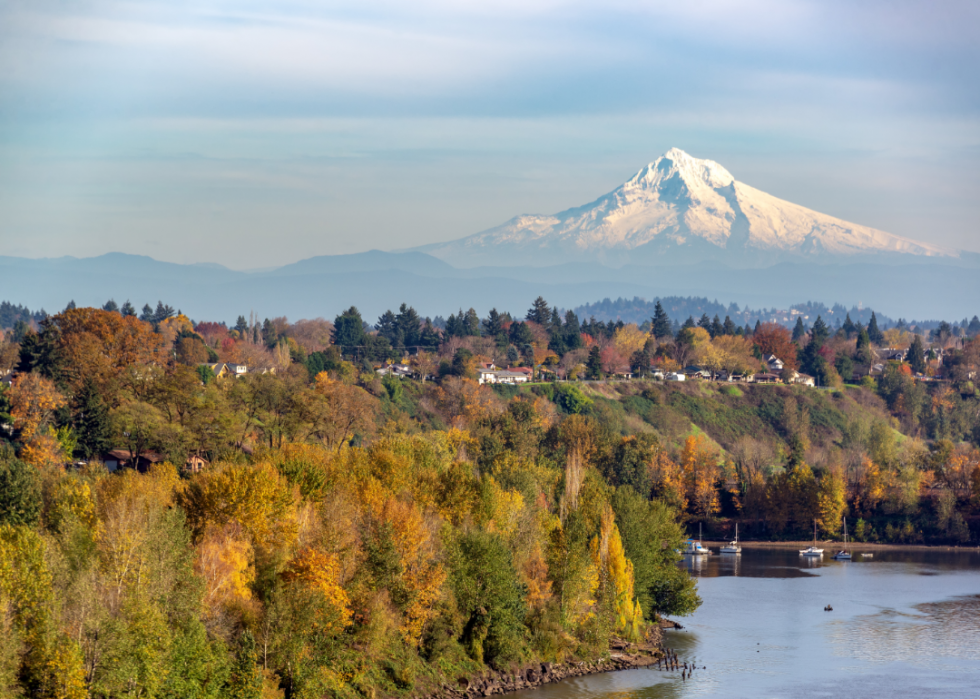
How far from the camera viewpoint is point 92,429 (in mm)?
70812

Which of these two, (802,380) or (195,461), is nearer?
(195,461)

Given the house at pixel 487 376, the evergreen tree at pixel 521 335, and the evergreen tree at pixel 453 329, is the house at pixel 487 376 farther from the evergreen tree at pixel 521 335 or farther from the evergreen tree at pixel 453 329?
the evergreen tree at pixel 453 329

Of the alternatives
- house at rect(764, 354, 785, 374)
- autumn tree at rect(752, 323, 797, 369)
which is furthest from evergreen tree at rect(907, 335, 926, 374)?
house at rect(764, 354, 785, 374)

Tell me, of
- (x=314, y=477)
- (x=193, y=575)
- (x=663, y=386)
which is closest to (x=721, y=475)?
(x=663, y=386)

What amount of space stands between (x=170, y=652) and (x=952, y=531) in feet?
267

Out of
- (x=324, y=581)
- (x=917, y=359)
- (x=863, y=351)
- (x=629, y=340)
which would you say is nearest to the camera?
(x=324, y=581)

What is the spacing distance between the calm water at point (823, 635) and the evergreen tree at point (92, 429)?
35.4m

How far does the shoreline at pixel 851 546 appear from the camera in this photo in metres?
97.2

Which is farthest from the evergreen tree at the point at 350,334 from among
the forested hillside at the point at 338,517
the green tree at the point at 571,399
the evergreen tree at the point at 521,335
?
the green tree at the point at 571,399

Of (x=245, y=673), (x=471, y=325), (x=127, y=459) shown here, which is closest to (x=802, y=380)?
(x=471, y=325)

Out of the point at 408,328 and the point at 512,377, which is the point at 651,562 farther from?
the point at 408,328

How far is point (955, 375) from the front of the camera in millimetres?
169250

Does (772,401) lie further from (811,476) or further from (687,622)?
(687,622)

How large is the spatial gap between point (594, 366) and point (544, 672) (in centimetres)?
10413
